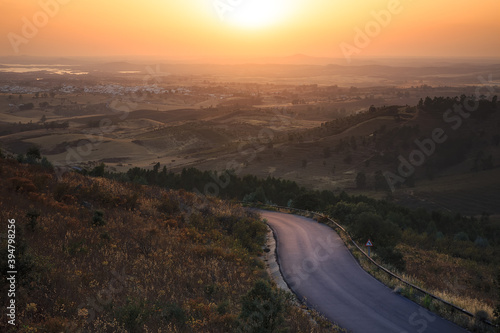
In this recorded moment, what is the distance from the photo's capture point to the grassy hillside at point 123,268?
26.9 feet

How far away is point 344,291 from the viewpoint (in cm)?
1321

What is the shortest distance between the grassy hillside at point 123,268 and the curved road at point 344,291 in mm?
1339

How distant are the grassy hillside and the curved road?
1339 mm

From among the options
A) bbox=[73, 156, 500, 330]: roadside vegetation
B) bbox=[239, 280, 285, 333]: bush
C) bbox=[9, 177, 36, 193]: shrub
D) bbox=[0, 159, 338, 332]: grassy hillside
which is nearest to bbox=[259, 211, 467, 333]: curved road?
bbox=[0, 159, 338, 332]: grassy hillside

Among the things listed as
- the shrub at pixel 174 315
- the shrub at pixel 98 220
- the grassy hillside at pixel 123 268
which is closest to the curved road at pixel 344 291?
the grassy hillside at pixel 123 268

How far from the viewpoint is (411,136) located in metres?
79.8

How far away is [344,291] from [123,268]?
25.3 ft

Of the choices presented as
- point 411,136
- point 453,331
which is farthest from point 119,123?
point 453,331

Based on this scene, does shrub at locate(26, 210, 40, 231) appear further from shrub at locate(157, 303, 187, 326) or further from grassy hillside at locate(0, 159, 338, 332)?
shrub at locate(157, 303, 187, 326)

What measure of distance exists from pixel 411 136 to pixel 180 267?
77.9 m

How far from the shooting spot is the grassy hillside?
821cm

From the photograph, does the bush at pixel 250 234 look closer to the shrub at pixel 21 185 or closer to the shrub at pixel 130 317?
the shrub at pixel 21 185

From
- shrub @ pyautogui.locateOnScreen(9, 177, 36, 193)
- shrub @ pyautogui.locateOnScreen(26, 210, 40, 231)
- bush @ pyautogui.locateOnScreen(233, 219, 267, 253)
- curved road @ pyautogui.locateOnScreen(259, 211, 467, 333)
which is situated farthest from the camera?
bush @ pyautogui.locateOnScreen(233, 219, 267, 253)

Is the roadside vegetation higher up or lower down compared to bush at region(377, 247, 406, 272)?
lower down
